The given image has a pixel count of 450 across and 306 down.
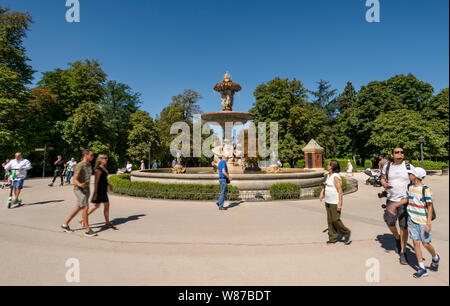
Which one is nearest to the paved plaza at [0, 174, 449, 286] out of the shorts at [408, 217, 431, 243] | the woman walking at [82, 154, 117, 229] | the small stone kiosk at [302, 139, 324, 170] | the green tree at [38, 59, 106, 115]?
the shorts at [408, 217, 431, 243]

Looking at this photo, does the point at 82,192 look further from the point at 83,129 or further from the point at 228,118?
the point at 83,129

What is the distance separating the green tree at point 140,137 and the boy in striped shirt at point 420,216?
1487 inches

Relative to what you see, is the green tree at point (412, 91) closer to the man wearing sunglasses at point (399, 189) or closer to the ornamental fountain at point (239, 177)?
the ornamental fountain at point (239, 177)

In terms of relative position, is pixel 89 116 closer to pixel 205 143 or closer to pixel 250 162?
pixel 205 143

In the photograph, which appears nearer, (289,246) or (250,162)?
(289,246)

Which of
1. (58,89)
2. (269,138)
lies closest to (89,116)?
(58,89)

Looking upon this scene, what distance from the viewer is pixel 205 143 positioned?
42406 millimetres

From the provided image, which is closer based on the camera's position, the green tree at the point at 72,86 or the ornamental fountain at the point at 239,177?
the ornamental fountain at the point at 239,177

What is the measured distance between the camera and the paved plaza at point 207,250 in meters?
3.28

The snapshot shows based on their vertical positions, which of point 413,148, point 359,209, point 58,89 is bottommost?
point 359,209

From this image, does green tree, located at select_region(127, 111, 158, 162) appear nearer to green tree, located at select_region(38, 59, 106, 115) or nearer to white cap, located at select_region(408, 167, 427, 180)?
green tree, located at select_region(38, 59, 106, 115)

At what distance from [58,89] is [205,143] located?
75.3ft

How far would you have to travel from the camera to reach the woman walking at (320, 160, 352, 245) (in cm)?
461

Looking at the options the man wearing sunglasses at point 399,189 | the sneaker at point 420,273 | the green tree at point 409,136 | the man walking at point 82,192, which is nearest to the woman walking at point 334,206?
the man wearing sunglasses at point 399,189
